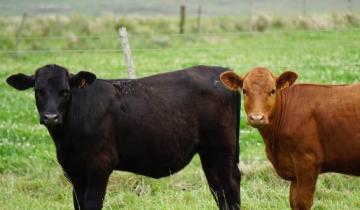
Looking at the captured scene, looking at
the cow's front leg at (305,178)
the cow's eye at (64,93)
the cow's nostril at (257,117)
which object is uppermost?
the cow's nostril at (257,117)

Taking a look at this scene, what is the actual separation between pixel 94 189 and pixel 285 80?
2095 mm

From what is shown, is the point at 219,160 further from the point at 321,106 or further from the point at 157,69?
the point at 157,69

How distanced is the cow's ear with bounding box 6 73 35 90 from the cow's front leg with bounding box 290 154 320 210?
2.67 meters

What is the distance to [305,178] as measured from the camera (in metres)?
6.62

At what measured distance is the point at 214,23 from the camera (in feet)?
121

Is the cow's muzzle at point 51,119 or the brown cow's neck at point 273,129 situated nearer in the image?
the cow's muzzle at point 51,119

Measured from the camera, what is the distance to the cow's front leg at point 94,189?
7.05 meters

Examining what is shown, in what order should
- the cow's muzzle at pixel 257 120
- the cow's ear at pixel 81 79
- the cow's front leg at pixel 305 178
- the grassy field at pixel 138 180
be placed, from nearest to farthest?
the cow's muzzle at pixel 257 120 → the cow's front leg at pixel 305 178 → the cow's ear at pixel 81 79 → the grassy field at pixel 138 180

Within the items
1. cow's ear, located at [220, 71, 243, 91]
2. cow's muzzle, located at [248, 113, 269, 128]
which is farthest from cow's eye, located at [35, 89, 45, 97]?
cow's muzzle, located at [248, 113, 269, 128]

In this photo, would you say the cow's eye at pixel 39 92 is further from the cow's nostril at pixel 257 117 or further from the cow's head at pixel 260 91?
the cow's nostril at pixel 257 117

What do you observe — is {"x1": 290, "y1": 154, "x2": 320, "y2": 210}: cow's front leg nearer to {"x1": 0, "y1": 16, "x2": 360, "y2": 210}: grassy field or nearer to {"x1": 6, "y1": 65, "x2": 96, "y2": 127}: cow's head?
{"x1": 0, "y1": 16, "x2": 360, "y2": 210}: grassy field

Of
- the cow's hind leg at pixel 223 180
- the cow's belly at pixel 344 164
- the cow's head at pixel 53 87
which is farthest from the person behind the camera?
the cow's hind leg at pixel 223 180

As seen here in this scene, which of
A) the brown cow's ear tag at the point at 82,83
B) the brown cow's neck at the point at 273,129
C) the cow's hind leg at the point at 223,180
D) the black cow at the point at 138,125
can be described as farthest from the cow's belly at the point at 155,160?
the brown cow's neck at the point at 273,129

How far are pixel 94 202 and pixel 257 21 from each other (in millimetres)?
27688
